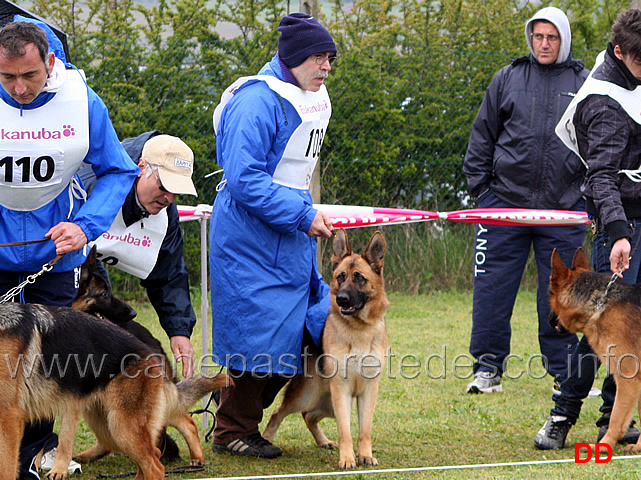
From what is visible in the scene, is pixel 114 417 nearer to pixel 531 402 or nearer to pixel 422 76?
pixel 531 402

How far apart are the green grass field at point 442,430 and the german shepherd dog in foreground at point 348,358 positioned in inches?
8.8

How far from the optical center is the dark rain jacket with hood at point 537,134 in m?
6.37

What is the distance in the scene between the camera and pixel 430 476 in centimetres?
425

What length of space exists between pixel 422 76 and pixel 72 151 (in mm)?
7133

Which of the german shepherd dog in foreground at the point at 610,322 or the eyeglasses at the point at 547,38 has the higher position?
the eyeglasses at the point at 547,38

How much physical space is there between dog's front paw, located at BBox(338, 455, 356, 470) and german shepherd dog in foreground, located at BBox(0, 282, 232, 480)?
0.99 m

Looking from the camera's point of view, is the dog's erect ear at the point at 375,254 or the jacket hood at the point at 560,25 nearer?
the dog's erect ear at the point at 375,254

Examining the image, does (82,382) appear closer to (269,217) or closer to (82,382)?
(82,382)

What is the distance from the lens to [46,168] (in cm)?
381

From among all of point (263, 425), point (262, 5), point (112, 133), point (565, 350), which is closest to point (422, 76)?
point (262, 5)

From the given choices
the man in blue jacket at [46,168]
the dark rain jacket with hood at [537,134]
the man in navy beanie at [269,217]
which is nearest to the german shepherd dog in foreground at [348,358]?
the man in navy beanie at [269,217]

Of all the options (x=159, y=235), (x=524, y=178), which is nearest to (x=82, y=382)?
(x=159, y=235)

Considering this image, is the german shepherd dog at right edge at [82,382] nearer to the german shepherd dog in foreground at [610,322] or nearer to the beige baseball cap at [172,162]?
the beige baseball cap at [172,162]

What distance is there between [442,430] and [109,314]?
2137mm
